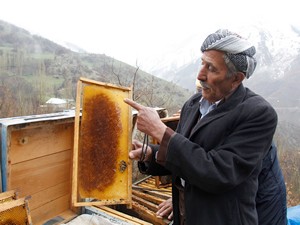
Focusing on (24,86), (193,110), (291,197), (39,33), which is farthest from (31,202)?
(39,33)

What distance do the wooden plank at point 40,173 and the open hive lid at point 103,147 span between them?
0.38 metres

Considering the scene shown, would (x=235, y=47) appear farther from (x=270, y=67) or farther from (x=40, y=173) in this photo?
(x=270, y=67)

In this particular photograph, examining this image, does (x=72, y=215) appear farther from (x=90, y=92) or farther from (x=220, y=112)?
(x=220, y=112)

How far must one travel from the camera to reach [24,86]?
12.8 metres

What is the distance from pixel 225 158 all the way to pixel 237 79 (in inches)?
19.9

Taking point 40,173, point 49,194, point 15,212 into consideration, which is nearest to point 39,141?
point 40,173

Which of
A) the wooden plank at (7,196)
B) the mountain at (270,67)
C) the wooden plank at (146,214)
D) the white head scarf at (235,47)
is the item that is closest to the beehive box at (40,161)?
the wooden plank at (7,196)

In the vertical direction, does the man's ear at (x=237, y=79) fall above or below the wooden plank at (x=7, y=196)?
above

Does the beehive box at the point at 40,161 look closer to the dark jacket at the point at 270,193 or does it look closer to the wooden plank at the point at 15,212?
the wooden plank at the point at 15,212

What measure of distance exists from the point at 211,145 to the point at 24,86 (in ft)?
42.1

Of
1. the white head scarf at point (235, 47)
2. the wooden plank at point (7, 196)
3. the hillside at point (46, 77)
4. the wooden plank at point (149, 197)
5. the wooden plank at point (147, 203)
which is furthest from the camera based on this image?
the hillside at point (46, 77)

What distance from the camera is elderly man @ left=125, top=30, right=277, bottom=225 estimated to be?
4.83 ft

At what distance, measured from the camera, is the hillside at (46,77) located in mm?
7789

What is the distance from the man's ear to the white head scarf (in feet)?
0.08
